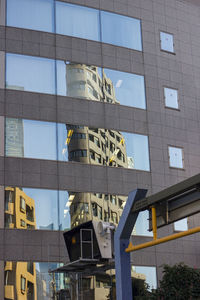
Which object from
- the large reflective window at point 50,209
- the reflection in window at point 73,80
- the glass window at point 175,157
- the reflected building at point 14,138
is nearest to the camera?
the large reflective window at point 50,209

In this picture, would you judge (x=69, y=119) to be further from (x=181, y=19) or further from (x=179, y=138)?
(x=181, y=19)

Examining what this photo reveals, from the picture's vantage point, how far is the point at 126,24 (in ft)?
116

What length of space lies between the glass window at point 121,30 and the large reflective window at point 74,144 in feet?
18.8

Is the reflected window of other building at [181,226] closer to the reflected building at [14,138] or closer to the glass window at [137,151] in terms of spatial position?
the glass window at [137,151]

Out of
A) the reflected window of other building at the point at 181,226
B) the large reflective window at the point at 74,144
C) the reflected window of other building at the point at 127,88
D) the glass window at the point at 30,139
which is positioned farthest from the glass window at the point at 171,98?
the glass window at the point at 30,139

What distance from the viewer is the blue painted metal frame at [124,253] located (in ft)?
47.2

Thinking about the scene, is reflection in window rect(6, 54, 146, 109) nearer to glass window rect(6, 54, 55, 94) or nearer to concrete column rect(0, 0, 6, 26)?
glass window rect(6, 54, 55, 94)

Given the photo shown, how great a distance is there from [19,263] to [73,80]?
10532 millimetres

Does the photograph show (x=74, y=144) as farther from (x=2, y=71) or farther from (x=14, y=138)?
(x=2, y=71)

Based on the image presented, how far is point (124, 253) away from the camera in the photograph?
1478 centimetres

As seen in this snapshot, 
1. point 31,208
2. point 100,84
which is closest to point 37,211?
point 31,208

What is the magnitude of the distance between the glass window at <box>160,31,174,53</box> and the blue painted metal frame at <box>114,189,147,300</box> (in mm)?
22962

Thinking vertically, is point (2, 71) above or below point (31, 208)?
above

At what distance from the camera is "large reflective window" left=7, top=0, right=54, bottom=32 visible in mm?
32344
